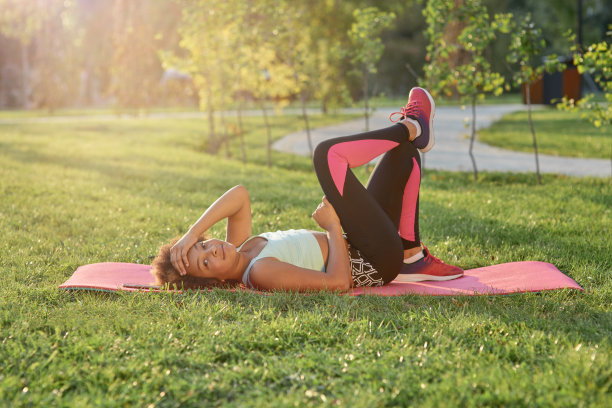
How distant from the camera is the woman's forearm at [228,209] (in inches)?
131

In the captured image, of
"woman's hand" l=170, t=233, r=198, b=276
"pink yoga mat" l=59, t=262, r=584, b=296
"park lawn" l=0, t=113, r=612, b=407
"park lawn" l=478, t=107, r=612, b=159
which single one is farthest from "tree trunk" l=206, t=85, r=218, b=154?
"woman's hand" l=170, t=233, r=198, b=276

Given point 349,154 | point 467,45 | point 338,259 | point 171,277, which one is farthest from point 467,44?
point 171,277

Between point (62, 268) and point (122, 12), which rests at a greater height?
point (122, 12)

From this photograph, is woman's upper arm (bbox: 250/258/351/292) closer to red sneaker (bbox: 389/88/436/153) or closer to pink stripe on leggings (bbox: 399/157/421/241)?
pink stripe on leggings (bbox: 399/157/421/241)

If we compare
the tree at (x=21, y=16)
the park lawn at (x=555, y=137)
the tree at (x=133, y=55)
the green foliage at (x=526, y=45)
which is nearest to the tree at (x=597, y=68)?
the green foliage at (x=526, y=45)

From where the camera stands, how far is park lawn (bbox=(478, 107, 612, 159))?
991 cm

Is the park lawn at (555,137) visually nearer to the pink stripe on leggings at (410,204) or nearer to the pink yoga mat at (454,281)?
Answer: the pink yoga mat at (454,281)

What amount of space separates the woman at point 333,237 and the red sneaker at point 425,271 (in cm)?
18

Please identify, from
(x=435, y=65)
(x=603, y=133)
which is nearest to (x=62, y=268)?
(x=435, y=65)

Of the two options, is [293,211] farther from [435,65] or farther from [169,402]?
[169,402]

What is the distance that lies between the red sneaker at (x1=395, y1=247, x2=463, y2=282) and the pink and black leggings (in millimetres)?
238

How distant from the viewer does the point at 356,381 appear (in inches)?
94.0

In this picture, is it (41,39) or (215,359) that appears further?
(41,39)

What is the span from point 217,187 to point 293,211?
1.86m
